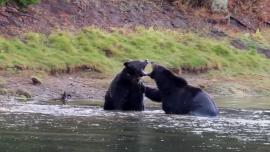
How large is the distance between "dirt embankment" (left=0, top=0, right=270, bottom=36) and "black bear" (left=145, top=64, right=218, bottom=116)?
906cm

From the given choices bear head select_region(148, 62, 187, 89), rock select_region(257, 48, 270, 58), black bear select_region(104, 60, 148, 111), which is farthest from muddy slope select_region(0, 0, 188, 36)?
bear head select_region(148, 62, 187, 89)

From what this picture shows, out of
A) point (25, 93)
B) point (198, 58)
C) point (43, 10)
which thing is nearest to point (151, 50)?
point (198, 58)

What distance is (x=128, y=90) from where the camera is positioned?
19.3m

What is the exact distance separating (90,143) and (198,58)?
1806cm

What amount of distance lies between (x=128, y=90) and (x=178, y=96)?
124cm

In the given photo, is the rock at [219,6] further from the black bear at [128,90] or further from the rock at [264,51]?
the black bear at [128,90]

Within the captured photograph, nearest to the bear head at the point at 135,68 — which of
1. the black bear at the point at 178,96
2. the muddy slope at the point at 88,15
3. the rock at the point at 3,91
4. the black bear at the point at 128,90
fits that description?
the black bear at the point at 128,90

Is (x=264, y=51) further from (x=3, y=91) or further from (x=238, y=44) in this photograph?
(x=3, y=91)

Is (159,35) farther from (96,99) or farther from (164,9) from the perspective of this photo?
(96,99)

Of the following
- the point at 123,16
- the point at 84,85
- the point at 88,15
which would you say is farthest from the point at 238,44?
the point at 84,85

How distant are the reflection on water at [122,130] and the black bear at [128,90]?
34 cm

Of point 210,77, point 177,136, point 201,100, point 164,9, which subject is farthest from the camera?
point 164,9

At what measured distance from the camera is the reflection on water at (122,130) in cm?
1274

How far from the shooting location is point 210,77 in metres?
29.5
